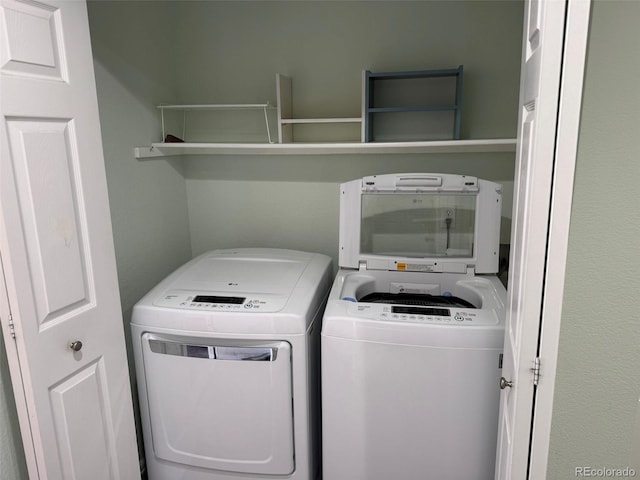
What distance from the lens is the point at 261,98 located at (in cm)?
240

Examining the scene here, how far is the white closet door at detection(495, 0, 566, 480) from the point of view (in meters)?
0.87

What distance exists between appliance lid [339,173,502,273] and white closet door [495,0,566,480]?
2.35 ft

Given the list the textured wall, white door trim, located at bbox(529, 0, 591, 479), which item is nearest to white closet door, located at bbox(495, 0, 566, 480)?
white door trim, located at bbox(529, 0, 591, 479)

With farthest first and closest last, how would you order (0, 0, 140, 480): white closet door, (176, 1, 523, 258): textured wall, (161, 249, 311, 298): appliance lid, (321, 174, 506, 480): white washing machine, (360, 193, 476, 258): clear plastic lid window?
(176, 1, 523, 258): textured wall → (360, 193, 476, 258): clear plastic lid window → (161, 249, 311, 298): appliance lid → (321, 174, 506, 480): white washing machine → (0, 0, 140, 480): white closet door

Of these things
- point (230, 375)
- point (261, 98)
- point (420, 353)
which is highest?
point (261, 98)

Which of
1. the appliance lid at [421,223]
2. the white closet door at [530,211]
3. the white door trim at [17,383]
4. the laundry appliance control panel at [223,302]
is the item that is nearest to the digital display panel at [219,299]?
the laundry appliance control panel at [223,302]

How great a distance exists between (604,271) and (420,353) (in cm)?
73

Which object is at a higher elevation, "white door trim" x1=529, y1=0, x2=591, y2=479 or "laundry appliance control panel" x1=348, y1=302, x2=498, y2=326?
"white door trim" x1=529, y1=0, x2=591, y2=479

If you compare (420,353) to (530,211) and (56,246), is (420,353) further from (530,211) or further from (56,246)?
(56,246)

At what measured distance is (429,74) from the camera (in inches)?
81.4
